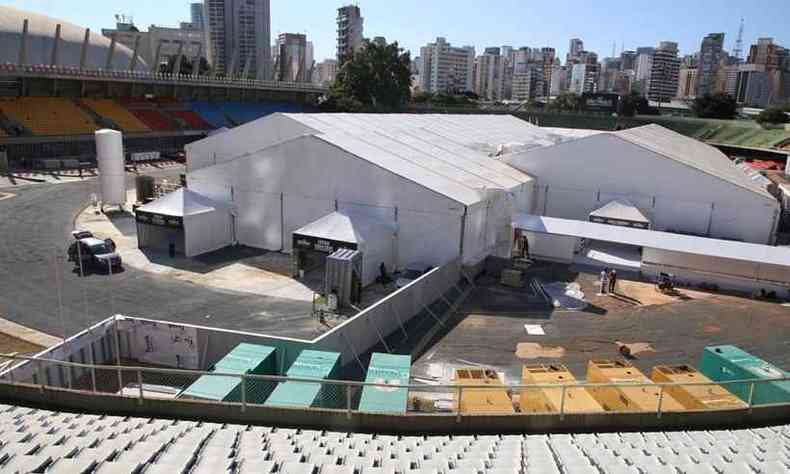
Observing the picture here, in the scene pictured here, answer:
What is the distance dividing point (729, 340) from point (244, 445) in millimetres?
17725

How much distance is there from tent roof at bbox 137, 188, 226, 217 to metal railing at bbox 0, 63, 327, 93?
130ft

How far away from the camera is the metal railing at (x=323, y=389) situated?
33.9 ft

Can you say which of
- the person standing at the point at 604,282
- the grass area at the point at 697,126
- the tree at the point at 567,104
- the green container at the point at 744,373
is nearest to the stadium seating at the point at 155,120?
the grass area at the point at 697,126

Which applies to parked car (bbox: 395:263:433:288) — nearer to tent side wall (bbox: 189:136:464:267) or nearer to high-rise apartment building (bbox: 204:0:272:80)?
tent side wall (bbox: 189:136:464:267)

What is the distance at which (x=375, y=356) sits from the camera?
14672 millimetres

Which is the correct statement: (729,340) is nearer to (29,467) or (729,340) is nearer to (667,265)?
(667,265)

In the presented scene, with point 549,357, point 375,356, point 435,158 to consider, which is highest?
point 435,158

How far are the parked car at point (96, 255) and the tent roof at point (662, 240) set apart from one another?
1994 cm

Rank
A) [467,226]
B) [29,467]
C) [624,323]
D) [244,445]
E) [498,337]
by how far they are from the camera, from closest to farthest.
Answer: [29,467], [244,445], [498,337], [624,323], [467,226]

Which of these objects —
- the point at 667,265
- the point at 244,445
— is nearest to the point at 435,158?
the point at 667,265

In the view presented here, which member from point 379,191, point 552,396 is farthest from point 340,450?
point 379,191

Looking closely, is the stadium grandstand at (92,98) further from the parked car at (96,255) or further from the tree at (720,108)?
the tree at (720,108)

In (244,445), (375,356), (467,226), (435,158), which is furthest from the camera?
(435,158)

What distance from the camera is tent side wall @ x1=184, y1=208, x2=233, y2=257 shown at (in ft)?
89.7
